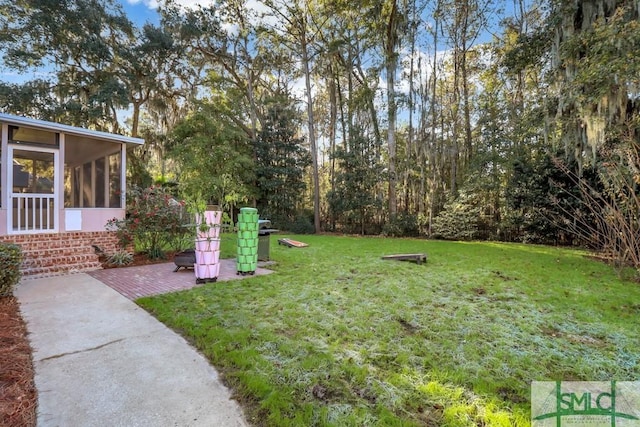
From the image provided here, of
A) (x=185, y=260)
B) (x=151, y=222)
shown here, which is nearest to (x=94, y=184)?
(x=151, y=222)

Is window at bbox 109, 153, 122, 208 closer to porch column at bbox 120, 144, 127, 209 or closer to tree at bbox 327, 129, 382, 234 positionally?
porch column at bbox 120, 144, 127, 209

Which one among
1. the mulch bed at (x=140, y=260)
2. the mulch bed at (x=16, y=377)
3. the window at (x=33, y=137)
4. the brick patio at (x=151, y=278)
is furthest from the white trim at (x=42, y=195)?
the mulch bed at (x=16, y=377)

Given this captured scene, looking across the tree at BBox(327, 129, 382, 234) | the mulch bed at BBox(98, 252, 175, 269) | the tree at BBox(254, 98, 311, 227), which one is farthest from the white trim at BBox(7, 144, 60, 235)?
the tree at BBox(327, 129, 382, 234)

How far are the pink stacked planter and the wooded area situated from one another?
161 inches

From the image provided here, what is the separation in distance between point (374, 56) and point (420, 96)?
9.11 feet

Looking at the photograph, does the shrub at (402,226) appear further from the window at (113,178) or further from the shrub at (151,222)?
the window at (113,178)

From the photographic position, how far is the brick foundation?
197 inches

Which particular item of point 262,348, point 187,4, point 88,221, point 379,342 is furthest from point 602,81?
point 187,4

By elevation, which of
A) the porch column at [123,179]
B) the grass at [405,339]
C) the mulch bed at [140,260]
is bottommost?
the grass at [405,339]

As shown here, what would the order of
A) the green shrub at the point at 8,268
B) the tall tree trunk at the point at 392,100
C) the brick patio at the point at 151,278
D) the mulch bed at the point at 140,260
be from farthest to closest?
the tall tree trunk at the point at 392,100 < the mulch bed at the point at 140,260 < the brick patio at the point at 151,278 < the green shrub at the point at 8,268

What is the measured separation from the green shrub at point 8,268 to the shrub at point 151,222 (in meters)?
2.38

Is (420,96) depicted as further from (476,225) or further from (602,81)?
(602,81)

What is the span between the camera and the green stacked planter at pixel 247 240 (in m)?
5.02

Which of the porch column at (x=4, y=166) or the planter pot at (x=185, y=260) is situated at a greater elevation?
the porch column at (x=4, y=166)
